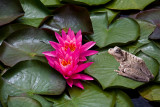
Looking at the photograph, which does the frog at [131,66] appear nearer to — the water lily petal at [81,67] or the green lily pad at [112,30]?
the green lily pad at [112,30]

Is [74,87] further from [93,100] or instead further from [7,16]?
[7,16]

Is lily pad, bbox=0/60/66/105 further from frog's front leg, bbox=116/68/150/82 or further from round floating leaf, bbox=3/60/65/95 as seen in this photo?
frog's front leg, bbox=116/68/150/82

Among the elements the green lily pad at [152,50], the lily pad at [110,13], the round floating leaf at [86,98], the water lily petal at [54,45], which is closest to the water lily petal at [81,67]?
the round floating leaf at [86,98]

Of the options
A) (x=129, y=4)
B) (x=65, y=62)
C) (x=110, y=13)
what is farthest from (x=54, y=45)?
(x=129, y=4)

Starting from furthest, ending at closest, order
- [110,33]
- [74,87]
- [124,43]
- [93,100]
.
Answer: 1. [110,33]
2. [124,43]
3. [74,87]
4. [93,100]

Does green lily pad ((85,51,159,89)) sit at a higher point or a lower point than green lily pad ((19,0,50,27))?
lower

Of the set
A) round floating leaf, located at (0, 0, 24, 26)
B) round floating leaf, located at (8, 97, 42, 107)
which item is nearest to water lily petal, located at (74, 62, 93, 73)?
round floating leaf, located at (8, 97, 42, 107)

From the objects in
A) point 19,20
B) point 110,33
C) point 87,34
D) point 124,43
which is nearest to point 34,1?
point 19,20
